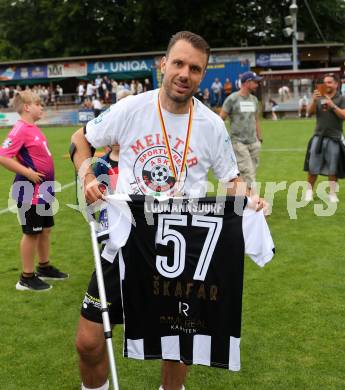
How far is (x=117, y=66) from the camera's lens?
3794 centimetres

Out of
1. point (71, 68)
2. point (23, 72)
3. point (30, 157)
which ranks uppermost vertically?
point (71, 68)

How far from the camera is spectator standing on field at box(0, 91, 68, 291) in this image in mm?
5477

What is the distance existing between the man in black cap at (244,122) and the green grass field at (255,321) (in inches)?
44.2

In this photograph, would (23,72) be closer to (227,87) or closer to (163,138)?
(227,87)

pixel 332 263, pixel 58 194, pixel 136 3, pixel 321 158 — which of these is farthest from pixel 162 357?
pixel 136 3

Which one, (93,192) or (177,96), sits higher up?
(177,96)

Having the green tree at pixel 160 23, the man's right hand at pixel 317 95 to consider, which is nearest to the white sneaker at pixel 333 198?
the man's right hand at pixel 317 95

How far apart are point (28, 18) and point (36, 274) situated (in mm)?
53534

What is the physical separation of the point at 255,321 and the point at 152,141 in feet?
8.02

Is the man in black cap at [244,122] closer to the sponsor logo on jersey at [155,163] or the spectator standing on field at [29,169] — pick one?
the spectator standing on field at [29,169]

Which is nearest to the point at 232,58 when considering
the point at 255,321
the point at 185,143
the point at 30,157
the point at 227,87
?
the point at 227,87

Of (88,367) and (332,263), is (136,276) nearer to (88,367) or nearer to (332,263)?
(88,367)

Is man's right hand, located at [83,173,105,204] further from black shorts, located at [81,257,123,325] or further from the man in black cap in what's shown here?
the man in black cap

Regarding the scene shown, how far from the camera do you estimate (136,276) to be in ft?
10.5
